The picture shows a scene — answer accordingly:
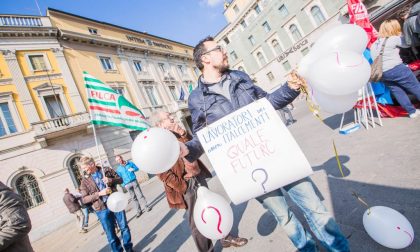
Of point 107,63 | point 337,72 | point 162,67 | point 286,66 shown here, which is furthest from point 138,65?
point 337,72

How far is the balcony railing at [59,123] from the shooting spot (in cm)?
1258

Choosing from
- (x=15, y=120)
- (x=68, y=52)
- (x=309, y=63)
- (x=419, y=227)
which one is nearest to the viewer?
(x=309, y=63)

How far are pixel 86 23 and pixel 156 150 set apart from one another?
22563 millimetres

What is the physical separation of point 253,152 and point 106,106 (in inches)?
233

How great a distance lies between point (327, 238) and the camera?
67.6 inches

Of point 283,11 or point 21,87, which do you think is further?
point 283,11

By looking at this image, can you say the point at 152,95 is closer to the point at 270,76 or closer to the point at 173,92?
the point at 173,92

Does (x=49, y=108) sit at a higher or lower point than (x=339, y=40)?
higher

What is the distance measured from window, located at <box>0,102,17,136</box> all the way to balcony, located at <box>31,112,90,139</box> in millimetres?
1264

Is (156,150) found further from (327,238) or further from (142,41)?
(142,41)

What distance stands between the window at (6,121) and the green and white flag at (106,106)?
385 inches

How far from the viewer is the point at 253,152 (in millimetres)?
1634

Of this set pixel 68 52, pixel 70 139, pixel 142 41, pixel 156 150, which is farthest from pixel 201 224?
pixel 142 41

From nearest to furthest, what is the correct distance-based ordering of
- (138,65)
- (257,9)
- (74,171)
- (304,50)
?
(74,171) → (138,65) → (304,50) → (257,9)
